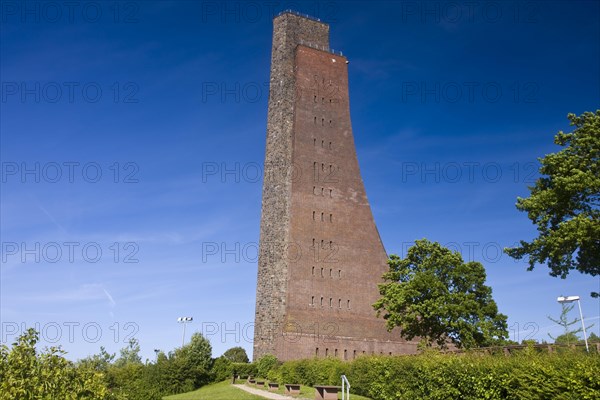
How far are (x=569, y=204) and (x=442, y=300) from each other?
39.0 ft

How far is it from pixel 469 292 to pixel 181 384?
2461 cm

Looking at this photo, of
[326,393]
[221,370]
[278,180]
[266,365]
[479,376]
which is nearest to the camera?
[479,376]

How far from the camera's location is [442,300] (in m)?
36.8

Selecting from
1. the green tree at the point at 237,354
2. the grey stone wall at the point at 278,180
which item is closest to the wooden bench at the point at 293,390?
the grey stone wall at the point at 278,180

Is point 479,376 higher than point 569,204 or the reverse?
the reverse

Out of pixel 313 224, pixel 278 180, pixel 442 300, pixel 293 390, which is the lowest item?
pixel 293 390

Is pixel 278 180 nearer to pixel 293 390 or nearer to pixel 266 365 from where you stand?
pixel 266 365

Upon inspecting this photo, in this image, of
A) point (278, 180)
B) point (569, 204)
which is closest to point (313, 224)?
point (278, 180)

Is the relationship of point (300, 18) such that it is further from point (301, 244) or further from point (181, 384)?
point (181, 384)

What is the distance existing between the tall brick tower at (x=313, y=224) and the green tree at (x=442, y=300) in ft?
34.3

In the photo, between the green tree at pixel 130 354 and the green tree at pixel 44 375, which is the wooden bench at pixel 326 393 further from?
the green tree at pixel 130 354

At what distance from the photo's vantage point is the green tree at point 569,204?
26.6 metres

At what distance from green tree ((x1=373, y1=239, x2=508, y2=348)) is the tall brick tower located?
10.5 meters

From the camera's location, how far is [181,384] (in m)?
43.3
